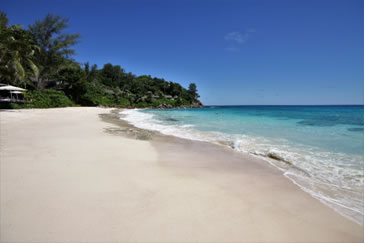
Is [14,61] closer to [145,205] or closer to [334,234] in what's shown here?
[145,205]

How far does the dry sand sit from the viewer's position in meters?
1.69

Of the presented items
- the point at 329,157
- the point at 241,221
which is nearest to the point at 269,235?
the point at 241,221

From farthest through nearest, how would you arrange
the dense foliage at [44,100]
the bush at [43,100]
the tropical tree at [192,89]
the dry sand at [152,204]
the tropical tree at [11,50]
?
1. the tropical tree at [192,89]
2. the dense foliage at [44,100]
3. the bush at [43,100]
4. the tropical tree at [11,50]
5. the dry sand at [152,204]

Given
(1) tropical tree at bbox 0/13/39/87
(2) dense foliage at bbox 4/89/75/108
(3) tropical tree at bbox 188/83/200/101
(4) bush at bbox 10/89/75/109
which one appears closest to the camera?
(1) tropical tree at bbox 0/13/39/87

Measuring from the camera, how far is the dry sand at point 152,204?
1689mm

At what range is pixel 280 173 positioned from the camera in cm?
354

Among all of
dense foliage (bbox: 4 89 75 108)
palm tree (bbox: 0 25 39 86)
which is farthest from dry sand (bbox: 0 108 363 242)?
dense foliage (bbox: 4 89 75 108)

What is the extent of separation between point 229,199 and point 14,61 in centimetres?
2098

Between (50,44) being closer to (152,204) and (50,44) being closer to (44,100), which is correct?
(44,100)

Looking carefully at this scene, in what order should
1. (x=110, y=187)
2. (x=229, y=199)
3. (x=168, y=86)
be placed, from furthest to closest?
(x=168, y=86)
(x=110, y=187)
(x=229, y=199)

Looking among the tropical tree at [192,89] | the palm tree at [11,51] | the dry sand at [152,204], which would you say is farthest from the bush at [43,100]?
the tropical tree at [192,89]

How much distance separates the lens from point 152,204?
7.09 feet

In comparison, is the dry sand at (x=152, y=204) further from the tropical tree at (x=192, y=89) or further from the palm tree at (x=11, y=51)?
the tropical tree at (x=192, y=89)

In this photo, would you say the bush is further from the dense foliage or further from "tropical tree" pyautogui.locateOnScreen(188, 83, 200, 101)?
"tropical tree" pyautogui.locateOnScreen(188, 83, 200, 101)
